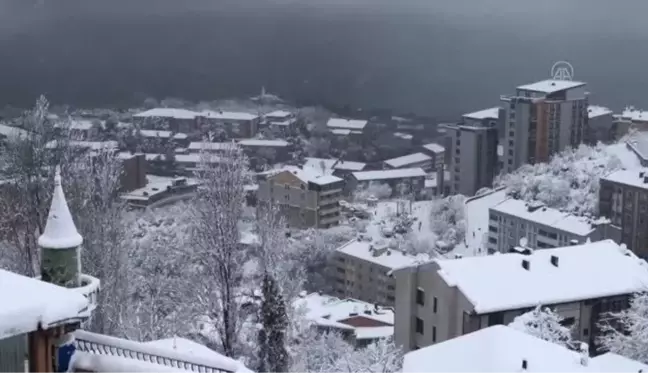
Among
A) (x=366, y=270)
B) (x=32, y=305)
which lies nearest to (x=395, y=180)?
(x=366, y=270)

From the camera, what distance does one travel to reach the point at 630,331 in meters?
7.41

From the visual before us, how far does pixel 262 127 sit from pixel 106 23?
6.10 metres

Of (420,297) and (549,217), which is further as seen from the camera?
(549,217)

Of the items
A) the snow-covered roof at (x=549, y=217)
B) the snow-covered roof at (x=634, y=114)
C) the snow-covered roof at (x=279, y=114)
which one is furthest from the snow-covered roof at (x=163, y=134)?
the snow-covered roof at (x=549, y=217)

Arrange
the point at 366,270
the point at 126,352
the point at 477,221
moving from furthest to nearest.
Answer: the point at 477,221
the point at 366,270
the point at 126,352

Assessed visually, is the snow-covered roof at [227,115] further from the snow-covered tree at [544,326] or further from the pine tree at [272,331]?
the pine tree at [272,331]

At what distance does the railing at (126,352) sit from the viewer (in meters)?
2.70

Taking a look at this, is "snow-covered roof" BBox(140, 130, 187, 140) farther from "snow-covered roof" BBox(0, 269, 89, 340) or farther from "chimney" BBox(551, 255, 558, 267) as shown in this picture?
"snow-covered roof" BBox(0, 269, 89, 340)

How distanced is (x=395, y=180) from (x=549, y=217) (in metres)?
9.95

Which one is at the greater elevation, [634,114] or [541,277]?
[541,277]

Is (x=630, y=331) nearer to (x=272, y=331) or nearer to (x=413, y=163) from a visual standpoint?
(x=272, y=331)

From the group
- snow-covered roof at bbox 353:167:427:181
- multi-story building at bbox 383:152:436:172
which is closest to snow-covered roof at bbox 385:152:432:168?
multi-story building at bbox 383:152:436:172

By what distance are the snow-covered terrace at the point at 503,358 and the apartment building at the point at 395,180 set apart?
17365 millimetres

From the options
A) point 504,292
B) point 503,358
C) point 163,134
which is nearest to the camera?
point 503,358
